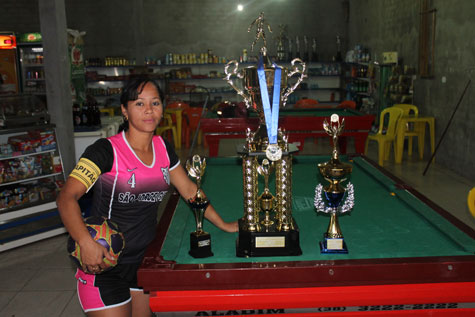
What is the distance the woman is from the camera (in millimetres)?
1951

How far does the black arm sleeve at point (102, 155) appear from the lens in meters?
1.90

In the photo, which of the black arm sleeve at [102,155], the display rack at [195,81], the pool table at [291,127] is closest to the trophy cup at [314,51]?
the display rack at [195,81]

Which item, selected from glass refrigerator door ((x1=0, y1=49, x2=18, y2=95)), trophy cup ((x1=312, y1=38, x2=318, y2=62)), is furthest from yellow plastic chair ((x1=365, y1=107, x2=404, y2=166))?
glass refrigerator door ((x1=0, y1=49, x2=18, y2=95))

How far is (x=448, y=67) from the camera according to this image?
23.2 ft

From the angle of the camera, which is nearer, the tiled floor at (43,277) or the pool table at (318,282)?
the pool table at (318,282)

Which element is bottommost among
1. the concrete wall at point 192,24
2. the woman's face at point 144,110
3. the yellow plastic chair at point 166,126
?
the yellow plastic chair at point 166,126

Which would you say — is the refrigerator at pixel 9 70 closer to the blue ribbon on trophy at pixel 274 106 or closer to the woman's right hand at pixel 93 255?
the woman's right hand at pixel 93 255

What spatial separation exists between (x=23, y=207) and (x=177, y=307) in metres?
3.22

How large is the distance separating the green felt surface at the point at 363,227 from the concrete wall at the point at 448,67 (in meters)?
4.08

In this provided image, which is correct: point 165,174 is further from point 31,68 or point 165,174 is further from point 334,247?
point 31,68

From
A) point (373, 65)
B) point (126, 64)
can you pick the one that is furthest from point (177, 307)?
point (126, 64)

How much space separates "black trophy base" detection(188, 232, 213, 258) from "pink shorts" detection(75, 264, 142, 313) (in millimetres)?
389

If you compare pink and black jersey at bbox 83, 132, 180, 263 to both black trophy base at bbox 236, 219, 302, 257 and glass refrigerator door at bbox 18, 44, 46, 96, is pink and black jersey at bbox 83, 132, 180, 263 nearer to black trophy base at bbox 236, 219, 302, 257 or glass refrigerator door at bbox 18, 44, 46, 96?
black trophy base at bbox 236, 219, 302, 257

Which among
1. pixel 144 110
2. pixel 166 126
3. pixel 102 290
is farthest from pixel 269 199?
pixel 166 126
